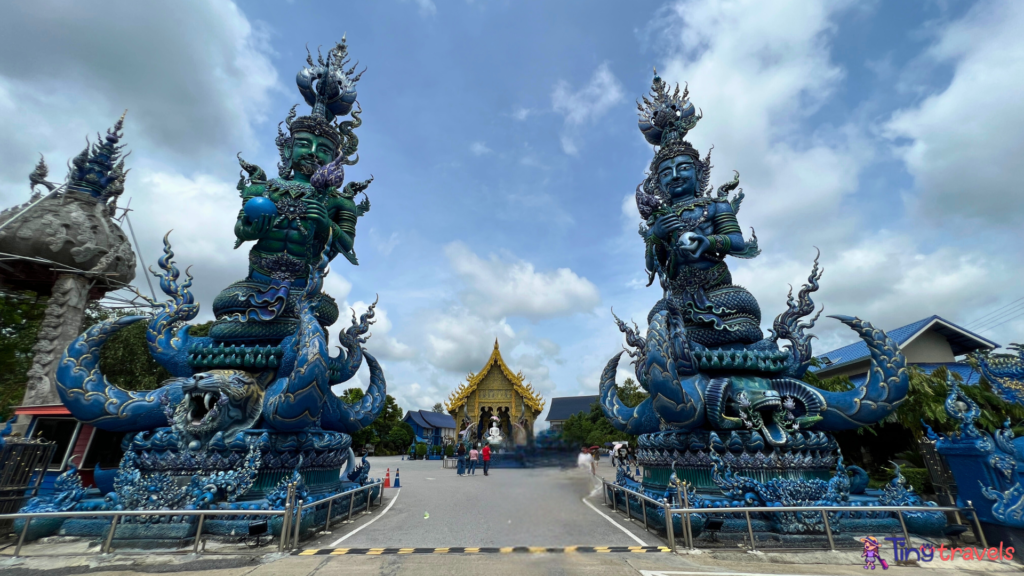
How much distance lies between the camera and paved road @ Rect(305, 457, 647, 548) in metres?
4.99

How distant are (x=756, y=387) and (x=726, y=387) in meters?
0.74

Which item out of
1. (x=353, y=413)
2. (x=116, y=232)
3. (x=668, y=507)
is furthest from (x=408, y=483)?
(x=116, y=232)

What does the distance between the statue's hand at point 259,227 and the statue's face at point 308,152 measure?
197cm

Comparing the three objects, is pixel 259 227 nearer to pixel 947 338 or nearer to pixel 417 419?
pixel 947 338

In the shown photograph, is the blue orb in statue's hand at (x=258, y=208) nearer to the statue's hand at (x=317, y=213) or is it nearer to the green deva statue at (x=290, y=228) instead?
the green deva statue at (x=290, y=228)

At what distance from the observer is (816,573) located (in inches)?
227

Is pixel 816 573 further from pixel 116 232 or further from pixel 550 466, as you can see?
pixel 116 232

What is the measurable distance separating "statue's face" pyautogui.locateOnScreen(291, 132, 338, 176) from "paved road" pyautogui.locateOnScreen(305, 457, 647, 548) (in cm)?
868

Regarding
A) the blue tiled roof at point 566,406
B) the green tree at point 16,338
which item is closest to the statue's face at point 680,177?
the green tree at point 16,338

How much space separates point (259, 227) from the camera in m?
10.2

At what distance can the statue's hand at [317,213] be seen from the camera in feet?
35.0

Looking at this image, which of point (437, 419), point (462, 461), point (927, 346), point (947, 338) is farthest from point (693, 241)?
point (437, 419)

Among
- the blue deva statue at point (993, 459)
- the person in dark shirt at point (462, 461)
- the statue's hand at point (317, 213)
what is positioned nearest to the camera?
the blue deva statue at point (993, 459)

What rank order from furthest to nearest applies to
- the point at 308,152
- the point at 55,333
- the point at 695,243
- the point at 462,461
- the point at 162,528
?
the point at 462,461, the point at 55,333, the point at 308,152, the point at 695,243, the point at 162,528
